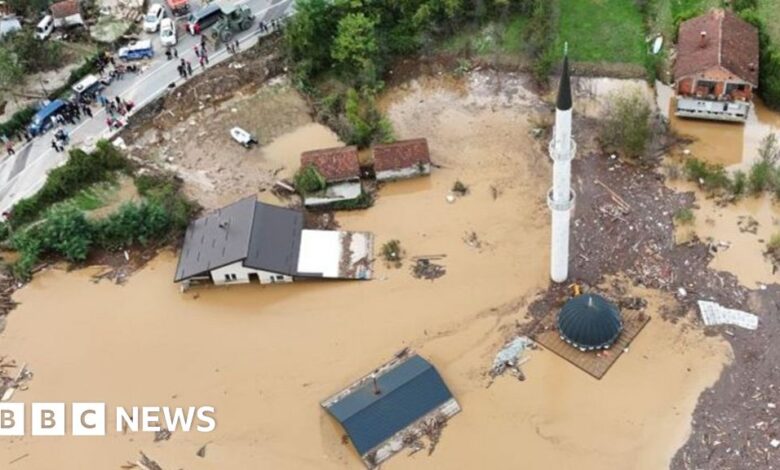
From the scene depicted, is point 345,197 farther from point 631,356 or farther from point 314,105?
point 631,356

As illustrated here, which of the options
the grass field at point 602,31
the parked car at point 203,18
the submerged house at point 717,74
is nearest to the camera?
the submerged house at point 717,74

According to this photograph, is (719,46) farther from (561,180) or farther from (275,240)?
(275,240)

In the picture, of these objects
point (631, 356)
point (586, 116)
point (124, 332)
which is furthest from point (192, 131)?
point (631, 356)

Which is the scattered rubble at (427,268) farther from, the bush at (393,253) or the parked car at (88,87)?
the parked car at (88,87)

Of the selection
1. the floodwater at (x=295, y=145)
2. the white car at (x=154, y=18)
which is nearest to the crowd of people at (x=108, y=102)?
the white car at (x=154, y=18)

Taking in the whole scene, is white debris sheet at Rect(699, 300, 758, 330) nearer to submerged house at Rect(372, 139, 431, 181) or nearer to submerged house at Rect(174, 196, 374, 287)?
submerged house at Rect(174, 196, 374, 287)

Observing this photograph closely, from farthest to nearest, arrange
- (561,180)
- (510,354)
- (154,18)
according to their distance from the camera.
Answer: (154,18)
(510,354)
(561,180)

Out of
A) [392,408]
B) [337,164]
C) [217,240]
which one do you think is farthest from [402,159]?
[392,408]
